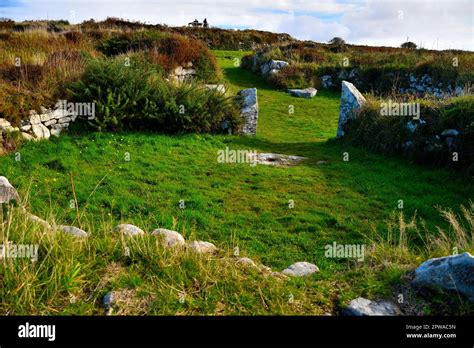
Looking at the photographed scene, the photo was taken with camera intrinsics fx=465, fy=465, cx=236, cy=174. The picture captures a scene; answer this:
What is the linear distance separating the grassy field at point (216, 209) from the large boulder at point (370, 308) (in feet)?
0.49

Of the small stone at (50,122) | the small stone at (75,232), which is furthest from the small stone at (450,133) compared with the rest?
the small stone at (50,122)

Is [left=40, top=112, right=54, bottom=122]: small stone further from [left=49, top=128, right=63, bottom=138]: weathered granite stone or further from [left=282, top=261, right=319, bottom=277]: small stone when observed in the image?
[left=282, top=261, right=319, bottom=277]: small stone

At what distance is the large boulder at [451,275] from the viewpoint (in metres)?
4.83

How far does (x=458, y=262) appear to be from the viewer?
498 centimetres

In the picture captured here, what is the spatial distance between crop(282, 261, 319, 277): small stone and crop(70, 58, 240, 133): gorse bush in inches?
333

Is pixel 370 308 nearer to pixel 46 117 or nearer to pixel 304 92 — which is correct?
pixel 46 117

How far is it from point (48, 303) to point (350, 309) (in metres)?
2.98

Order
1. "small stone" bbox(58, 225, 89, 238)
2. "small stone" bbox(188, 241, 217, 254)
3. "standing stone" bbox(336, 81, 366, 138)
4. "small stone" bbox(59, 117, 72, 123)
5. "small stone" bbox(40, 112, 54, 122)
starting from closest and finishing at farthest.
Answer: "small stone" bbox(188, 241, 217, 254) → "small stone" bbox(58, 225, 89, 238) → "small stone" bbox(40, 112, 54, 122) → "small stone" bbox(59, 117, 72, 123) → "standing stone" bbox(336, 81, 366, 138)

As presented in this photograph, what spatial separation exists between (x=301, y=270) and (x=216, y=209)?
127 inches

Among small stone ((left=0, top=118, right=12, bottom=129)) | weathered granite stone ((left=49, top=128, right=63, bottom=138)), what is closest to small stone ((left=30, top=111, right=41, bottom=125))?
weathered granite stone ((left=49, top=128, right=63, bottom=138))

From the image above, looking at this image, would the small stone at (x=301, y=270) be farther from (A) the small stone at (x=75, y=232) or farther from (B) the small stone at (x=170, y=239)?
(A) the small stone at (x=75, y=232)

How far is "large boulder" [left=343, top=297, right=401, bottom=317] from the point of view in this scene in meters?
4.67

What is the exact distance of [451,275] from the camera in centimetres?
491

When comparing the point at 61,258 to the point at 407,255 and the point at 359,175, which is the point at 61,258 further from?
the point at 359,175
